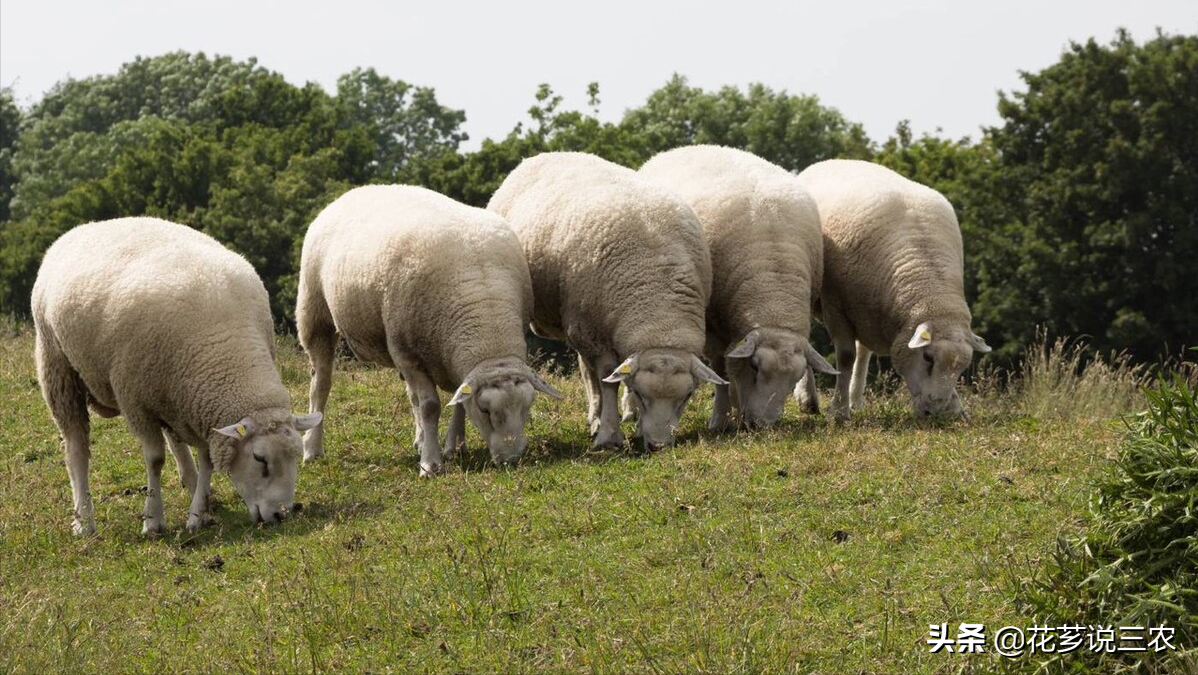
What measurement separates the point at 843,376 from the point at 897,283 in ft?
4.51

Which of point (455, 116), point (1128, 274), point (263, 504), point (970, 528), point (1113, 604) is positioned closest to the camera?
point (1113, 604)

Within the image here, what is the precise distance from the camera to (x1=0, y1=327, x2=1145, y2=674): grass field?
766 cm

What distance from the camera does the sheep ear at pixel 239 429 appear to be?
37.5 ft

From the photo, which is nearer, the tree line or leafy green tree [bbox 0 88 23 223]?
the tree line

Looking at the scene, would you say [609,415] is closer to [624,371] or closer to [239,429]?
[624,371]

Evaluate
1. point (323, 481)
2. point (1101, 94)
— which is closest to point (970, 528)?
point (323, 481)

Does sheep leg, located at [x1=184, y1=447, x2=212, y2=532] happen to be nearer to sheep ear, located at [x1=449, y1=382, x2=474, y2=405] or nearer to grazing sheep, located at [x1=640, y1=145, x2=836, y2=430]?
sheep ear, located at [x1=449, y1=382, x2=474, y2=405]

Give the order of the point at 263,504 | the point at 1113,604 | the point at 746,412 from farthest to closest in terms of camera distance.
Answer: the point at 746,412 → the point at 263,504 → the point at 1113,604

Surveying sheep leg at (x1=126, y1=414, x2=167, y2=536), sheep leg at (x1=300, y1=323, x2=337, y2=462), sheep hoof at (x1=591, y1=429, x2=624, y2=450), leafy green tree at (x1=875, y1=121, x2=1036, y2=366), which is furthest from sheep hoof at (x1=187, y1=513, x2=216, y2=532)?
leafy green tree at (x1=875, y1=121, x2=1036, y2=366)

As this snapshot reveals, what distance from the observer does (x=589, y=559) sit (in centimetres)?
923

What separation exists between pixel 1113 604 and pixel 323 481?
7.97 meters

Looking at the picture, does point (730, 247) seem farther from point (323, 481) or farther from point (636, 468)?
point (323, 481)

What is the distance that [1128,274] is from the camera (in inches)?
1260

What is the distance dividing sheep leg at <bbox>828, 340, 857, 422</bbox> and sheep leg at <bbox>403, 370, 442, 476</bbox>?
12.4 feet
